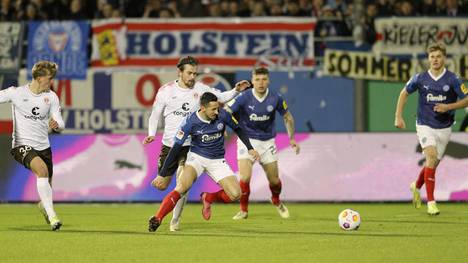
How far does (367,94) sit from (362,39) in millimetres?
1191

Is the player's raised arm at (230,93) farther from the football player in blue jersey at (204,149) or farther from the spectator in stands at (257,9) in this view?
the spectator in stands at (257,9)

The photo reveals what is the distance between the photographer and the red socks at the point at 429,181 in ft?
49.3

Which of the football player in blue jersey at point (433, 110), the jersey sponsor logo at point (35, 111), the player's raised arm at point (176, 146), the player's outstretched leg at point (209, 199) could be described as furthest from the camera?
the football player in blue jersey at point (433, 110)

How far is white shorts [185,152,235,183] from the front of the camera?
511 inches

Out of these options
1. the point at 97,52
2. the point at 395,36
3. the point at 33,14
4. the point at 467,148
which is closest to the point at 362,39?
the point at 395,36

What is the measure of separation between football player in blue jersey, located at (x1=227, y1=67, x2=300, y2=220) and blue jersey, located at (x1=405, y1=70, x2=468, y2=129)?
1.90 metres

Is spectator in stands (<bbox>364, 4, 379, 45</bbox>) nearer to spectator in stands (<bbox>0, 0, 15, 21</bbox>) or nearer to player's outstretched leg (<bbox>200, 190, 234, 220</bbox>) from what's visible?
spectator in stands (<bbox>0, 0, 15, 21</bbox>)

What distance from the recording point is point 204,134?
1295cm

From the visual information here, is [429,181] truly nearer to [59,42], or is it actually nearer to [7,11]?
[59,42]

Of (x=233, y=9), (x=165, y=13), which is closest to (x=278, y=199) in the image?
(x=233, y=9)

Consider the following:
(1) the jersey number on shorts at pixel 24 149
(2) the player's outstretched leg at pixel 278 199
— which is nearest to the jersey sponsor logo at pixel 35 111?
(1) the jersey number on shorts at pixel 24 149

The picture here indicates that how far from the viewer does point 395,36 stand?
2095cm

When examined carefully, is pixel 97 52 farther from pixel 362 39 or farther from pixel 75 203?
pixel 362 39

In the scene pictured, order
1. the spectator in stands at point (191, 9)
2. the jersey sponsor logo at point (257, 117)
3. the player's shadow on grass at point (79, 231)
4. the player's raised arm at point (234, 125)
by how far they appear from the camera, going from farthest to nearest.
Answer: the spectator in stands at point (191, 9)
the jersey sponsor logo at point (257, 117)
the player's raised arm at point (234, 125)
the player's shadow on grass at point (79, 231)
